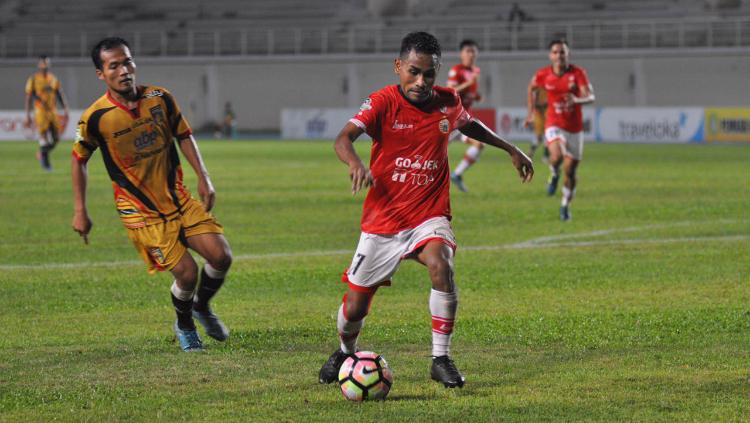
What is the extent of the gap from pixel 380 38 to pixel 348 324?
49.4 meters

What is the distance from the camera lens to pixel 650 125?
145 feet

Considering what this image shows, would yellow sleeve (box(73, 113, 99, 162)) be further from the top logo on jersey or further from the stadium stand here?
the stadium stand

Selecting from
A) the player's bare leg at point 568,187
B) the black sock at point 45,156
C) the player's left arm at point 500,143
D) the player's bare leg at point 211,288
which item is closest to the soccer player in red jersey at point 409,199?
the player's left arm at point 500,143

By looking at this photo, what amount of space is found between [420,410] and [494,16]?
164 feet

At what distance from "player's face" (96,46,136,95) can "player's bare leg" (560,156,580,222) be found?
31.7 feet

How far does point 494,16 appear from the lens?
55.0 m

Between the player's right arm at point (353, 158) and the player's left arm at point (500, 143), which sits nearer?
the player's right arm at point (353, 158)

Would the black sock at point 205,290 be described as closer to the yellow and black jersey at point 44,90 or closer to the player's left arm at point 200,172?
the player's left arm at point 200,172

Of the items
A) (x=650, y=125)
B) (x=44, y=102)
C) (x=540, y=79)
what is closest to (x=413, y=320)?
(x=540, y=79)

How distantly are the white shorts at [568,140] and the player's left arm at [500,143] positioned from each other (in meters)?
10.3

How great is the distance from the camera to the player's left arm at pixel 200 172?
7.69 metres

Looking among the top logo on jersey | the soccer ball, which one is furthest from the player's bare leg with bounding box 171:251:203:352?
the soccer ball

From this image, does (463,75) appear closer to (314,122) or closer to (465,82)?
(465,82)

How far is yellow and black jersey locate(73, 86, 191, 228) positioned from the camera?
767 centimetres
